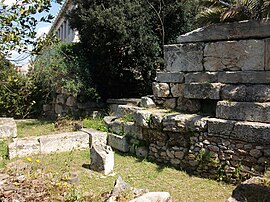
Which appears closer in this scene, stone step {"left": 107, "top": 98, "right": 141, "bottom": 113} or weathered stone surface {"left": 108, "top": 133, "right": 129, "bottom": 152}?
weathered stone surface {"left": 108, "top": 133, "right": 129, "bottom": 152}

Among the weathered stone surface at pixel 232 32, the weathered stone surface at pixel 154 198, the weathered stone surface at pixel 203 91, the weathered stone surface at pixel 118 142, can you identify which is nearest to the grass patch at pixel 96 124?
the weathered stone surface at pixel 118 142

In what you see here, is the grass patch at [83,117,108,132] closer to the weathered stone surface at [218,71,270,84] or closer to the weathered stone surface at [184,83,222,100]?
the weathered stone surface at [184,83,222,100]

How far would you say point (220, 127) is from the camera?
5629mm

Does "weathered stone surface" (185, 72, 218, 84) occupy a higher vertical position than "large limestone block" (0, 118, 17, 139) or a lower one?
higher

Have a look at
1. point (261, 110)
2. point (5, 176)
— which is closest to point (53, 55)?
point (5, 176)

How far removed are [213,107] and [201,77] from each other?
0.71 m

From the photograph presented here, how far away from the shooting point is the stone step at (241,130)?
509 cm

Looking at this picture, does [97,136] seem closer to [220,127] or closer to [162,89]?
[162,89]

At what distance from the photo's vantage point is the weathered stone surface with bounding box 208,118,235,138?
18.1 ft

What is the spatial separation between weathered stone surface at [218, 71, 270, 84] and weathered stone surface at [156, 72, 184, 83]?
3.36 ft

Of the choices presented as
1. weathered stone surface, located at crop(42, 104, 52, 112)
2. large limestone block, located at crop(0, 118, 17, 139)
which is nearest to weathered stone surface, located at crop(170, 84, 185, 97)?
large limestone block, located at crop(0, 118, 17, 139)

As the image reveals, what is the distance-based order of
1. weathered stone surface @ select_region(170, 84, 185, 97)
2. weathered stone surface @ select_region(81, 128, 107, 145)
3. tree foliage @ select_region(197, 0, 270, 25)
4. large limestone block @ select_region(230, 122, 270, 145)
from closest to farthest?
large limestone block @ select_region(230, 122, 270, 145) < tree foliage @ select_region(197, 0, 270, 25) < weathered stone surface @ select_region(170, 84, 185, 97) < weathered stone surface @ select_region(81, 128, 107, 145)

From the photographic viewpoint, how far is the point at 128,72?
10.2m

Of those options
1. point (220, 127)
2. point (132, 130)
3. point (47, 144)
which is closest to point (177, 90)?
point (132, 130)
